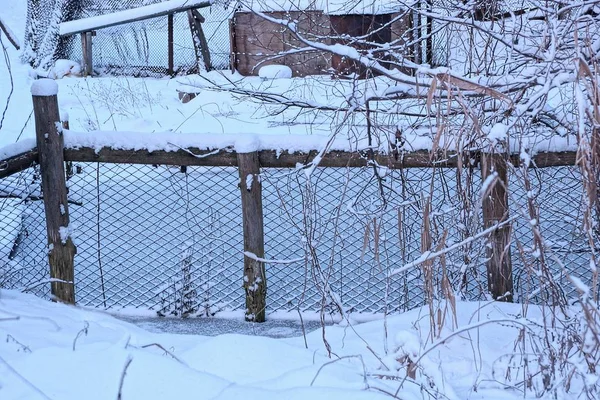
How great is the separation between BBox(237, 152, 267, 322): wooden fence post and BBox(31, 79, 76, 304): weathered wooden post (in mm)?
1122

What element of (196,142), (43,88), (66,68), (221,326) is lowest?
(221,326)

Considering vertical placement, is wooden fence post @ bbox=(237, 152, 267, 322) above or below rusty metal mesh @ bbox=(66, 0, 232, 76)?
below

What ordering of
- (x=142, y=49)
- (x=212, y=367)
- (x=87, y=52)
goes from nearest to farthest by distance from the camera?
(x=212, y=367) < (x=87, y=52) < (x=142, y=49)

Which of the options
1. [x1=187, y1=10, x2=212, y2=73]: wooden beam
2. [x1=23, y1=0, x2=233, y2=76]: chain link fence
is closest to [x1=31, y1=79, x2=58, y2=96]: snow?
[x1=187, y1=10, x2=212, y2=73]: wooden beam

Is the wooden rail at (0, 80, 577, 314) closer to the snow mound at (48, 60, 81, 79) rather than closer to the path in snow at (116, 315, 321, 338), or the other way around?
the path in snow at (116, 315, 321, 338)

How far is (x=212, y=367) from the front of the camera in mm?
2930

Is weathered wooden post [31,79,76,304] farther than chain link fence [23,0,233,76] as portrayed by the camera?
No

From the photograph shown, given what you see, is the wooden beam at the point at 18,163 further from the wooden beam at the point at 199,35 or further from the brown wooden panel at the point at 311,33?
the wooden beam at the point at 199,35

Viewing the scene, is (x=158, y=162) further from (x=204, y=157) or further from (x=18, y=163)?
(x=18, y=163)

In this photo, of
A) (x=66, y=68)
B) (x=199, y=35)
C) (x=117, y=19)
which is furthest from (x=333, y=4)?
(x=66, y=68)

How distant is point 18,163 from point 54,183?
0.30 metres

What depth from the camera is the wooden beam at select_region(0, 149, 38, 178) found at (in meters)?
4.47

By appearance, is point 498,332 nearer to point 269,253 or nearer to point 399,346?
point 399,346

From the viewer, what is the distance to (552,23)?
317 centimetres
